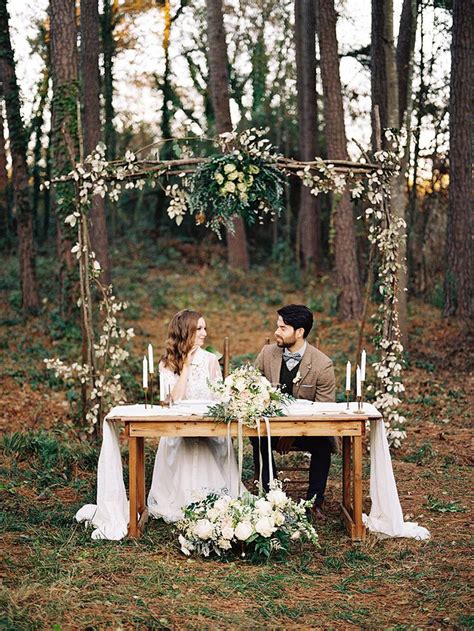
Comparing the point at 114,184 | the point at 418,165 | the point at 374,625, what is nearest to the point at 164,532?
the point at 374,625

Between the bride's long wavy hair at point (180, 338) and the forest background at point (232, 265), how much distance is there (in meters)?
1.38

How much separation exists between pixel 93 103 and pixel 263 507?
1165 cm

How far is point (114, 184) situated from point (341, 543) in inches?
158

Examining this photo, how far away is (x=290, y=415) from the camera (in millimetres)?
6098

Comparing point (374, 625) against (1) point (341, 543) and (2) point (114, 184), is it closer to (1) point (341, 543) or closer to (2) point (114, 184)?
(1) point (341, 543)

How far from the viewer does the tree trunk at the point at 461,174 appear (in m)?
14.2

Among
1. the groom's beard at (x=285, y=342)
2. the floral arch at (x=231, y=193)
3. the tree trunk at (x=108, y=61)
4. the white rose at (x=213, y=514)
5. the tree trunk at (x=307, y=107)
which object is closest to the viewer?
the white rose at (x=213, y=514)

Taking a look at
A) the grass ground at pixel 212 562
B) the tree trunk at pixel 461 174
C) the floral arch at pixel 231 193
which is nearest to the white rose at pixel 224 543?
the grass ground at pixel 212 562

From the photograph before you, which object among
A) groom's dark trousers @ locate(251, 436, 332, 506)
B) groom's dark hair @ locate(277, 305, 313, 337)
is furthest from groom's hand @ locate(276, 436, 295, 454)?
groom's dark hair @ locate(277, 305, 313, 337)

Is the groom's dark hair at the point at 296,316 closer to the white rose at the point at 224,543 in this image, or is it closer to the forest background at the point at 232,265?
the forest background at the point at 232,265

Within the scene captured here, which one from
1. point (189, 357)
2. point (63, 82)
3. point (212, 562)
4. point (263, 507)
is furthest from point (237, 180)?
point (63, 82)

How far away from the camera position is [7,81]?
1475 centimetres

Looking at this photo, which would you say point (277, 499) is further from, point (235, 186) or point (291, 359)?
point (235, 186)

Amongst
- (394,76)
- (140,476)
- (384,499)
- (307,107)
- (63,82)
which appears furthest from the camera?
(307,107)
